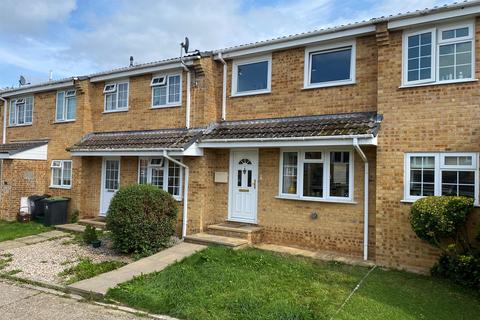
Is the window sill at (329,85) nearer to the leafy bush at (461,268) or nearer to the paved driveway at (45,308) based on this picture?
the leafy bush at (461,268)

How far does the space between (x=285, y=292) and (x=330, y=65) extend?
624 cm

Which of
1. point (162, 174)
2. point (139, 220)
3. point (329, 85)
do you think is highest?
point (329, 85)

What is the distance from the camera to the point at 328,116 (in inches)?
393

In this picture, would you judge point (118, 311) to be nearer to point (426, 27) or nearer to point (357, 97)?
point (357, 97)

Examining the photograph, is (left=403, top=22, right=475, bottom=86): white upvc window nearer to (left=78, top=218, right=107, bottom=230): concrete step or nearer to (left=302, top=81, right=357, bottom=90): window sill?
(left=302, top=81, right=357, bottom=90): window sill

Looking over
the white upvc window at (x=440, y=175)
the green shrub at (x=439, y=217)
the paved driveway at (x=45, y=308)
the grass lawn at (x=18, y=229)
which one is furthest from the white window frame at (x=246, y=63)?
the grass lawn at (x=18, y=229)

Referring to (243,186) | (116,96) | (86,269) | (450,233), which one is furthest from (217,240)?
(116,96)

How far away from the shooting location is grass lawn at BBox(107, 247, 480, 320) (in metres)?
5.74

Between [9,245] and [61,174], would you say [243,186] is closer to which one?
[9,245]

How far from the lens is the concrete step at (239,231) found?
10203 millimetres

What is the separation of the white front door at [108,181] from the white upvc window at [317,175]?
6.60m

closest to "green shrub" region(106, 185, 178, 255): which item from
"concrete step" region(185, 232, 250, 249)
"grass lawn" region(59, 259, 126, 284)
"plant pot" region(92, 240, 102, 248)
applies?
"grass lawn" region(59, 259, 126, 284)

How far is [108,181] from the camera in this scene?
1418 cm

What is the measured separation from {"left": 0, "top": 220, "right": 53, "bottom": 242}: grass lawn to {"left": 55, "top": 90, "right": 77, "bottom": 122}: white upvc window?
427cm
